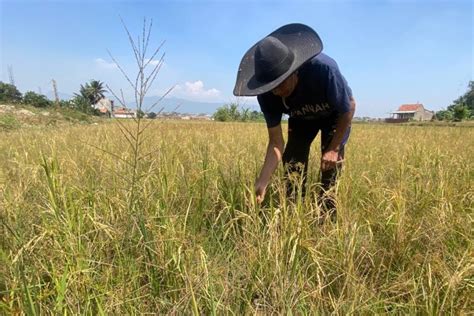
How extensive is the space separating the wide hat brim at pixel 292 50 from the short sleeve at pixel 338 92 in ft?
1.06

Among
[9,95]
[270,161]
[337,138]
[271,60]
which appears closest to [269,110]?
[270,161]

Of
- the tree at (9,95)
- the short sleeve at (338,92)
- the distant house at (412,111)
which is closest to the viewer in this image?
the short sleeve at (338,92)

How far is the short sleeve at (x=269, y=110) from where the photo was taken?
236 centimetres

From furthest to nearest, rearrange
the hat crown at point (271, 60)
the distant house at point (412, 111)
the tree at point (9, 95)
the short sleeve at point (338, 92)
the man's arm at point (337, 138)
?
the distant house at point (412, 111)
the tree at point (9, 95)
the man's arm at point (337, 138)
the short sleeve at point (338, 92)
the hat crown at point (271, 60)

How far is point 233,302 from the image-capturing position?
1.27 m

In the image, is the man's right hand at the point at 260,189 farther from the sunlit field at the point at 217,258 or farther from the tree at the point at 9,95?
the tree at the point at 9,95


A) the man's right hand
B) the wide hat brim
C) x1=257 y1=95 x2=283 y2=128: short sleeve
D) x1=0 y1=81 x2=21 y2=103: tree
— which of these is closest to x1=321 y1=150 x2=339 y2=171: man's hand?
x1=257 y1=95 x2=283 y2=128: short sleeve

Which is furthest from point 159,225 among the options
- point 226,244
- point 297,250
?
point 297,250

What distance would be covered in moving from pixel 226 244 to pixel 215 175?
29.2 inches

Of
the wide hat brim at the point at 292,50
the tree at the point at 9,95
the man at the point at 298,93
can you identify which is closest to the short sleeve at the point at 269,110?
the man at the point at 298,93

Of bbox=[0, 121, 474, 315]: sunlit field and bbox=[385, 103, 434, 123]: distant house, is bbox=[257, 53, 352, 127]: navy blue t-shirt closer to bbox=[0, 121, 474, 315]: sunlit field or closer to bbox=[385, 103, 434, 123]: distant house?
bbox=[0, 121, 474, 315]: sunlit field

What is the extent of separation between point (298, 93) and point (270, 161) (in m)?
0.54

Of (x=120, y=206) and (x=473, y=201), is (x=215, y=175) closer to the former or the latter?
(x=120, y=206)

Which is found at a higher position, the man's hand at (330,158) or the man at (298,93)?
the man at (298,93)
